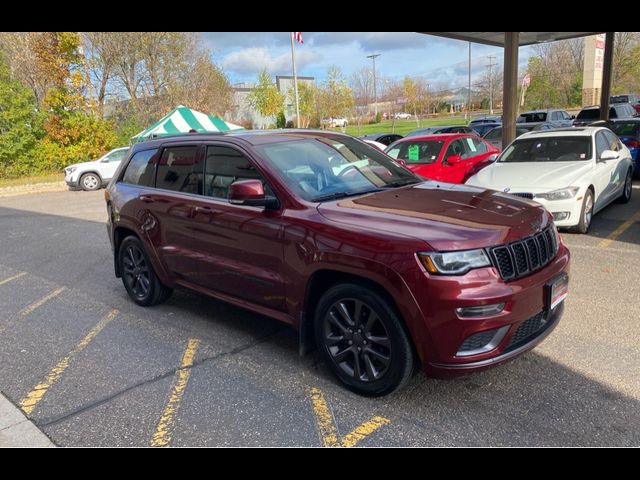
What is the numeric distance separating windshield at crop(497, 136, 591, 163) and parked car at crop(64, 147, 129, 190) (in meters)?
14.8

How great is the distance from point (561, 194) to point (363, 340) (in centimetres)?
513

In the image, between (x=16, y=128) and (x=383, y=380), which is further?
(x=16, y=128)

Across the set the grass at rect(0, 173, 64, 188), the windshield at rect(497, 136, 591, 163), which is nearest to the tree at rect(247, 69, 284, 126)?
the grass at rect(0, 173, 64, 188)

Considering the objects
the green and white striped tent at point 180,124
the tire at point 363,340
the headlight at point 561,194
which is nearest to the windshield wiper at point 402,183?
the tire at point 363,340

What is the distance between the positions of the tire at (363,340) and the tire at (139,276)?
2.43 m

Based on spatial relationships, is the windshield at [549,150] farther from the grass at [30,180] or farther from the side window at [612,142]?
the grass at [30,180]

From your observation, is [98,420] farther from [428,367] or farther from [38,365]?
[428,367]

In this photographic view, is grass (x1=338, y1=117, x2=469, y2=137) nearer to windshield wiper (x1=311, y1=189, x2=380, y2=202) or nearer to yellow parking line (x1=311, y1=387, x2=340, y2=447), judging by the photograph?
windshield wiper (x1=311, y1=189, x2=380, y2=202)

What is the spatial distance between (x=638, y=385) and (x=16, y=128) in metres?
25.5

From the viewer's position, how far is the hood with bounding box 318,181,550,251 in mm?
3068

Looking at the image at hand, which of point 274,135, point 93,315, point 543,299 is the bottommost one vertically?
point 93,315

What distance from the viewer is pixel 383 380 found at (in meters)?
3.33

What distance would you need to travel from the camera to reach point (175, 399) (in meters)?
3.61
